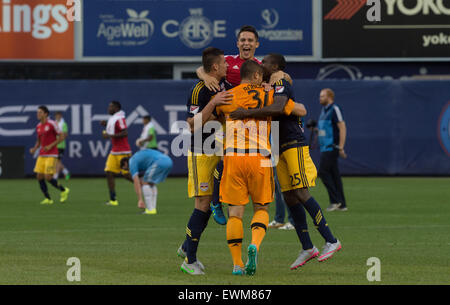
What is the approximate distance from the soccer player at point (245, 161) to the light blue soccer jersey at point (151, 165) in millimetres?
7630

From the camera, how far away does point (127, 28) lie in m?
33.8

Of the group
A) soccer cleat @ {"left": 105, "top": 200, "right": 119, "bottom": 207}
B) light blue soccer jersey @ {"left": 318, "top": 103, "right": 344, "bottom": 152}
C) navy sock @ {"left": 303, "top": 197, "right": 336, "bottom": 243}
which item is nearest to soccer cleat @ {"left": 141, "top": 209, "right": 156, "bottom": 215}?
soccer cleat @ {"left": 105, "top": 200, "right": 119, "bottom": 207}

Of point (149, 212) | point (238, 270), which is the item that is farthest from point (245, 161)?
point (149, 212)

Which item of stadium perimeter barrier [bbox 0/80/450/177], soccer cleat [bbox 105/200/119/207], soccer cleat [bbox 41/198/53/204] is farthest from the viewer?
stadium perimeter barrier [bbox 0/80/450/177]

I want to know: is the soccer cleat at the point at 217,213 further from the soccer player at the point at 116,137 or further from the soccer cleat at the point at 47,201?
the soccer cleat at the point at 47,201


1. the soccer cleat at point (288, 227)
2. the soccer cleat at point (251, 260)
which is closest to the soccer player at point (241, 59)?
the soccer cleat at point (251, 260)

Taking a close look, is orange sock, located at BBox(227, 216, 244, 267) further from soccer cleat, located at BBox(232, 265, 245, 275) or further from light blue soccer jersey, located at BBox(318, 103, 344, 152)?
light blue soccer jersey, located at BBox(318, 103, 344, 152)

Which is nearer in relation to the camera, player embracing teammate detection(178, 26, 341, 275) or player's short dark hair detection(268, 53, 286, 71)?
player embracing teammate detection(178, 26, 341, 275)

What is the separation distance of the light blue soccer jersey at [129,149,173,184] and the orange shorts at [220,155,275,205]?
7635 millimetres

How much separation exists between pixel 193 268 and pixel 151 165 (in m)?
7.71

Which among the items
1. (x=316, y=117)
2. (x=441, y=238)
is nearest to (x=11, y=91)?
(x=316, y=117)

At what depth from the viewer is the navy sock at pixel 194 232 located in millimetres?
9266

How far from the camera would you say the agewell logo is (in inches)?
1329

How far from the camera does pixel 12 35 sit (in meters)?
33.5
